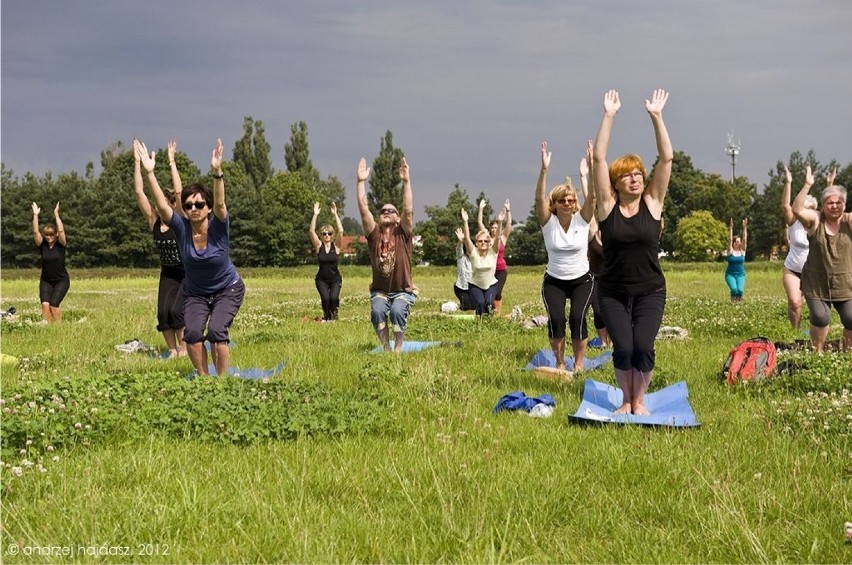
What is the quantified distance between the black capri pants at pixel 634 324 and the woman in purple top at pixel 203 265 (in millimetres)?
4583

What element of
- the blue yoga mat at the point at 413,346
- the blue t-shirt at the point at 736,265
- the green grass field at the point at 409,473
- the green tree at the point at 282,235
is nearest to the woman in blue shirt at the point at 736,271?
the blue t-shirt at the point at 736,265

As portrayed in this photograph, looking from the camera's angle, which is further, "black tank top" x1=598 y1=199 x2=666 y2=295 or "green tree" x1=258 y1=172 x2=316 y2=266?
"green tree" x1=258 y1=172 x2=316 y2=266

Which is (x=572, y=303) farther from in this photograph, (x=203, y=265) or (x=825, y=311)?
(x=203, y=265)

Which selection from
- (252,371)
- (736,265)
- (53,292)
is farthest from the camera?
(736,265)

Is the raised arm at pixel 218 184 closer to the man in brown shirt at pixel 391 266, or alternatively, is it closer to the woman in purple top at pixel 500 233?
the man in brown shirt at pixel 391 266

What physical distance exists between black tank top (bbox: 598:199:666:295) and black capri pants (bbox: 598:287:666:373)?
0.11m

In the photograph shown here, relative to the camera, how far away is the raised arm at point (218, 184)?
348 inches

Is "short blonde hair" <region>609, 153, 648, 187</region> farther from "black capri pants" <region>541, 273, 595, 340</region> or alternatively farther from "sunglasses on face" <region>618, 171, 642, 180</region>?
"black capri pants" <region>541, 273, 595, 340</region>

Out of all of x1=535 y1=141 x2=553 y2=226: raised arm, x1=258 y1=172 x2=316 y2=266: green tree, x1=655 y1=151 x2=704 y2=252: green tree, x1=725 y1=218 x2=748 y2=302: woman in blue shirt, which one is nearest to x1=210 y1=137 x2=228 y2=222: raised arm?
x1=535 y1=141 x2=553 y2=226: raised arm

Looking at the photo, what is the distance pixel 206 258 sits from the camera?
9.48 m

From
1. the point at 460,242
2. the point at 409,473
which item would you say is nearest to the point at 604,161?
the point at 409,473

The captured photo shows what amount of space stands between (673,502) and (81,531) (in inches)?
137

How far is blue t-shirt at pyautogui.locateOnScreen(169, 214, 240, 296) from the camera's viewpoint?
945 centimetres

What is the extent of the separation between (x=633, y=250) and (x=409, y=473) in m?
3.65
